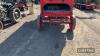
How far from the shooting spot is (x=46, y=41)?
1252 cm

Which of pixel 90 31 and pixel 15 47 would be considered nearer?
pixel 15 47

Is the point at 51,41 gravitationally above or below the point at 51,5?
below

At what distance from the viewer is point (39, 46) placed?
450 inches

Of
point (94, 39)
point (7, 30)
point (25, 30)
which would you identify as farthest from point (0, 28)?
point (94, 39)

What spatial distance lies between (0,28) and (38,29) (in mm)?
2159

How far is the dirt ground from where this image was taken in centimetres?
1040

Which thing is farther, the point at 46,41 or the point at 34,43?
the point at 46,41

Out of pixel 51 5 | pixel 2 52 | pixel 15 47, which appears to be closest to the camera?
pixel 2 52

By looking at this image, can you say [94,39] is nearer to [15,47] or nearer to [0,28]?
[15,47]

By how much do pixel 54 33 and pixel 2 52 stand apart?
4.71 metres

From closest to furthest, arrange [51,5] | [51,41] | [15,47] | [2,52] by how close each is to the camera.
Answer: [2,52]
[15,47]
[51,41]
[51,5]

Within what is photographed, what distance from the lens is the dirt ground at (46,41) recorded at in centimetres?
1040

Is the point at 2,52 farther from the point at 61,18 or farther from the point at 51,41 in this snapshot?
the point at 61,18

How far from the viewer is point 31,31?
15.1 metres
